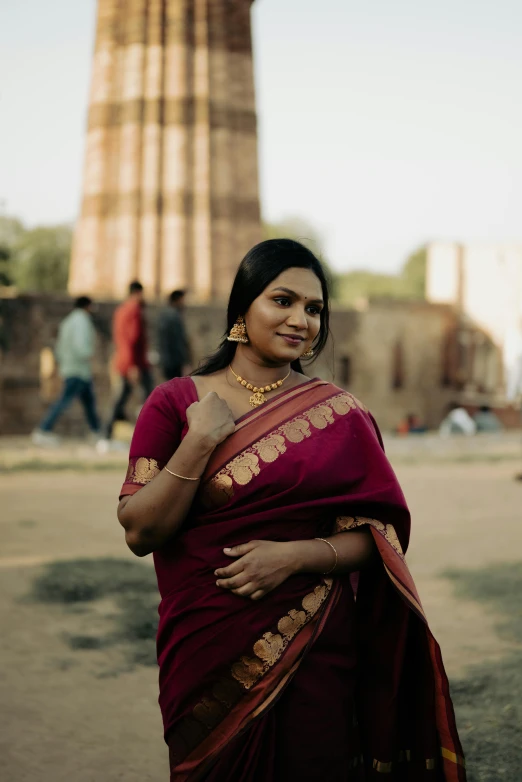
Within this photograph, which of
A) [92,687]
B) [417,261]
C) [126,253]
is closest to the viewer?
[92,687]

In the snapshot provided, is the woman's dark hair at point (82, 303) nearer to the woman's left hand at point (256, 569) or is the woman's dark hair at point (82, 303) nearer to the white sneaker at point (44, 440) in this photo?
the white sneaker at point (44, 440)

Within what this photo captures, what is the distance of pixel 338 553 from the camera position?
2150 millimetres

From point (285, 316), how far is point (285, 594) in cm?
58

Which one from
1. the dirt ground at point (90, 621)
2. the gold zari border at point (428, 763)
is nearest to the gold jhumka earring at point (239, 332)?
the gold zari border at point (428, 763)

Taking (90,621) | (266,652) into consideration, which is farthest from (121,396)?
(266,652)

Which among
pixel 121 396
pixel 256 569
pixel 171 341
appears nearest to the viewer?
pixel 256 569

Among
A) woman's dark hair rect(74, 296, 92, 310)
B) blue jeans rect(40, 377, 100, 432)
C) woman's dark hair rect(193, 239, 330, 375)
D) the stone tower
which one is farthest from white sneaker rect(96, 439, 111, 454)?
the stone tower

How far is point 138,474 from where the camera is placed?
2129 millimetres

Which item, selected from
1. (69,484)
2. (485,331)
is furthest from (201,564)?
(485,331)

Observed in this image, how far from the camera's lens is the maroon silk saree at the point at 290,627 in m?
2.07

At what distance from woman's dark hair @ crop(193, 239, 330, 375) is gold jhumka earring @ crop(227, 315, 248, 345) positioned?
0.01m

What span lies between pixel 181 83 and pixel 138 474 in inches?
778

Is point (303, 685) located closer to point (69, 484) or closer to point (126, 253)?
point (69, 484)

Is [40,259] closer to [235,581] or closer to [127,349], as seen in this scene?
[127,349]
